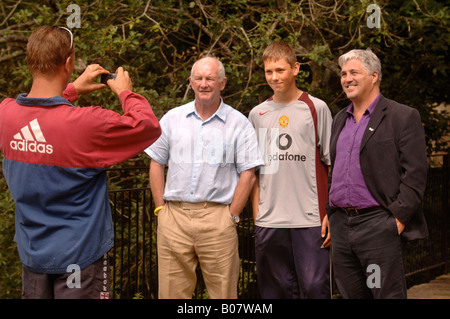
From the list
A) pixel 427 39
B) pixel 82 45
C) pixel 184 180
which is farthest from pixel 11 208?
pixel 427 39

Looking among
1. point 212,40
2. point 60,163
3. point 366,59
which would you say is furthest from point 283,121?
point 212,40

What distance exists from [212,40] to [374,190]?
161 inches

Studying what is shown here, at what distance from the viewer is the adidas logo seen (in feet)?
9.23

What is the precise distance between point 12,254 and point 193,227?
3151mm

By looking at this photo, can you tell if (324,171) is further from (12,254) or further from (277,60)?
(12,254)

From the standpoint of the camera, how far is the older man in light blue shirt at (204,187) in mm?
4164

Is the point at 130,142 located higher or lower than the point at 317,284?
higher

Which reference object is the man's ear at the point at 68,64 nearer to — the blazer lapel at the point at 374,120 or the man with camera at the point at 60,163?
the man with camera at the point at 60,163

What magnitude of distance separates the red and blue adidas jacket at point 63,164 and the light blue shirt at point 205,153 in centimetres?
122

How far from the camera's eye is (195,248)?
167 inches

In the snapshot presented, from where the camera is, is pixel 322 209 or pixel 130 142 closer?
pixel 130 142

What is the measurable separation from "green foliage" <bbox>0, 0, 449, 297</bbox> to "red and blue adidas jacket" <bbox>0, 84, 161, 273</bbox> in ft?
10.8

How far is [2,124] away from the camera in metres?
2.91

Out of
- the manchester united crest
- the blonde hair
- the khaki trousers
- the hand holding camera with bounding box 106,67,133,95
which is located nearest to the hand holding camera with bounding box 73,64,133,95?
the hand holding camera with bounding box 106,67,133,95
